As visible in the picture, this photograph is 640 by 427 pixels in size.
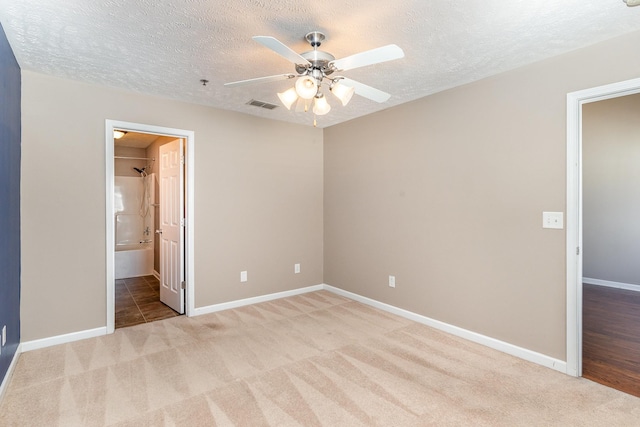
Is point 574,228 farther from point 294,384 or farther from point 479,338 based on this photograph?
point 294,384

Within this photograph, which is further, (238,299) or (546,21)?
(238,299)

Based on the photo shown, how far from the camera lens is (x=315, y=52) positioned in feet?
6.66

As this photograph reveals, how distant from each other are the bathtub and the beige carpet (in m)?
2.80

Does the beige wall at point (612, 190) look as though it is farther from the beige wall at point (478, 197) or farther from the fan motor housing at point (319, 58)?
the fan motor housing at point (319, 58)

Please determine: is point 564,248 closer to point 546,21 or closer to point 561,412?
point 561,412

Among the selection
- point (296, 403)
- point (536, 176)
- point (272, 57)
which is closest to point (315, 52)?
point (272, 57)

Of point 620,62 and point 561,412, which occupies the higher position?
point 620,62

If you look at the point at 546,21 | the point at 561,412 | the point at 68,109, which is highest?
the point at 546,21

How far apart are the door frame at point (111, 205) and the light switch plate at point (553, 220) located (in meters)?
3.37

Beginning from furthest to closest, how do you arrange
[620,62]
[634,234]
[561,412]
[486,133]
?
[634,234], [486,133], [620,62], [561,412]

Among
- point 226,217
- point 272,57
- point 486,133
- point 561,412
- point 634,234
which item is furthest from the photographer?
point 634,234

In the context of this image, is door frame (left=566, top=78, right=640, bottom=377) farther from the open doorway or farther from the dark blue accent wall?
the dark blue accent wall

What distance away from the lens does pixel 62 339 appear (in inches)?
116

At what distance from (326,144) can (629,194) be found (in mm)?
4336
